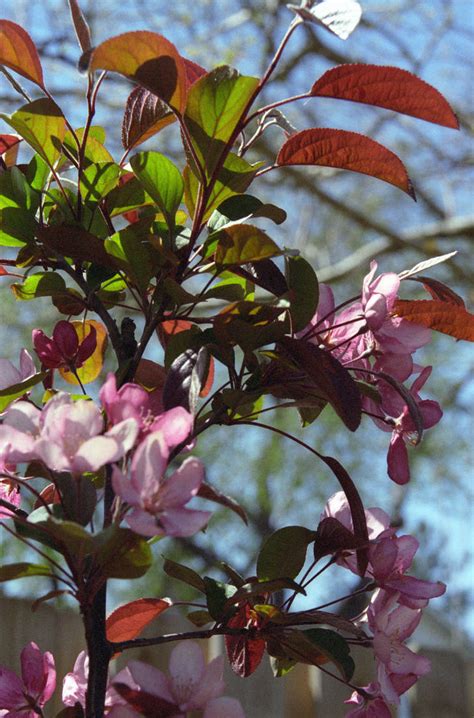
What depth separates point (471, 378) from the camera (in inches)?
199

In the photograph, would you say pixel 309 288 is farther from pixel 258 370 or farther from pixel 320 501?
pixel 320 501

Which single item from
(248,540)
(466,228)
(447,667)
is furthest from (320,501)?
(447,667)

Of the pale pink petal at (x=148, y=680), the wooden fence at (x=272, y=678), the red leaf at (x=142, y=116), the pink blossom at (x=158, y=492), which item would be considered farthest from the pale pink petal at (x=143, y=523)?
the wooden fence at (x=272, y=678)

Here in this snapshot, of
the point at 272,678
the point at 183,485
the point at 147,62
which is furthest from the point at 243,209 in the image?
the point at 272,678

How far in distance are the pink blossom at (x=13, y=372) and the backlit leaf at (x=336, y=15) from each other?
30cm

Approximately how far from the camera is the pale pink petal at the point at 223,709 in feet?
1.86

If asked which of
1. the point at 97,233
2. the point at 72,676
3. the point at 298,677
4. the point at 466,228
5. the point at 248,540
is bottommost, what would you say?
the point at 72,676

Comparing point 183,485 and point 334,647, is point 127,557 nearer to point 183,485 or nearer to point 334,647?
point 183,485

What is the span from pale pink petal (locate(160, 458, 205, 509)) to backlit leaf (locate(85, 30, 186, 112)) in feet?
0.76

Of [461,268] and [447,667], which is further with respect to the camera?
[461,268]

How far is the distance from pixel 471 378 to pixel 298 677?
10.9 ft

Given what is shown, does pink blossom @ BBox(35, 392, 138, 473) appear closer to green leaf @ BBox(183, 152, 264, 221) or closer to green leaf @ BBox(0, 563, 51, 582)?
green leaf @ BBox(0, 563, 51, 582)

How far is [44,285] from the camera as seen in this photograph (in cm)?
68

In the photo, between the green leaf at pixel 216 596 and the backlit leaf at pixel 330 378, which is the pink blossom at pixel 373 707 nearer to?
the green leaf at pixel 216 596
